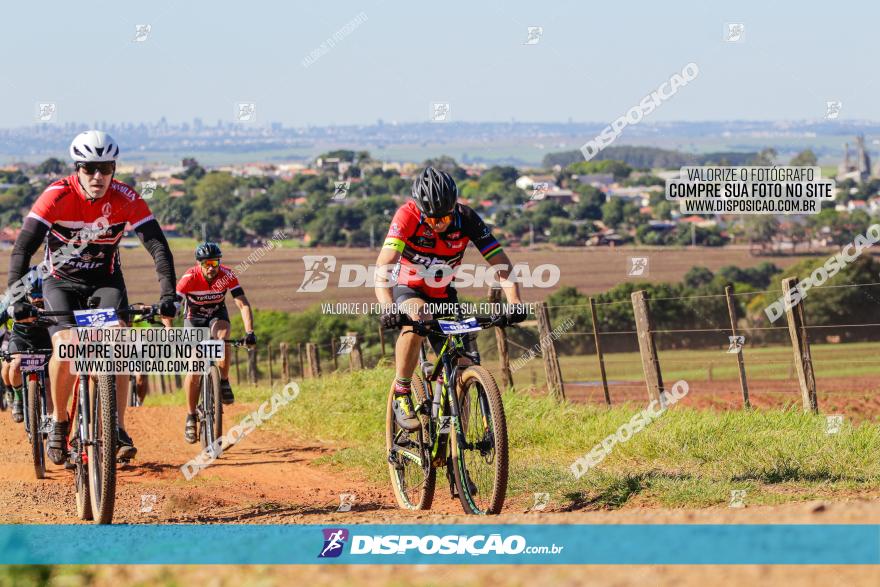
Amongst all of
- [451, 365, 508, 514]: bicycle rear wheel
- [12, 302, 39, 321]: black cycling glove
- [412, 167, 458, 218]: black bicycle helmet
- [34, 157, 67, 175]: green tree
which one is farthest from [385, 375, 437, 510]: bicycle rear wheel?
[34, 157, 67, 175]: green tree

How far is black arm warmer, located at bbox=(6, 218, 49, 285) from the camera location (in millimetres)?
8086

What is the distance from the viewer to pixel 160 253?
27.3ft

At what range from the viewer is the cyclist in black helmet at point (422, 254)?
7.81 m

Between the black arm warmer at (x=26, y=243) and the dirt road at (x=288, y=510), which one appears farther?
the black arm warmer at (x=26, y=243)

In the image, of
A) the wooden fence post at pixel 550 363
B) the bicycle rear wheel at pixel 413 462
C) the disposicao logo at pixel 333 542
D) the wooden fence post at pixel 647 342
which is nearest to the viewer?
the disposicao logo at pixel 333 542

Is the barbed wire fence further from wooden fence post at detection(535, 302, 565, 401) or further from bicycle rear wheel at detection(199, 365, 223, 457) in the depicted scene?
bicycle rear wheel at detection(199, 365, 223, 457)

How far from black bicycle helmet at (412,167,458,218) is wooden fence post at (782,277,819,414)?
5518 mm

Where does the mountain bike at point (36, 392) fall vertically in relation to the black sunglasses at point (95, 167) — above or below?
below

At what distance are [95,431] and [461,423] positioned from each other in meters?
2.44

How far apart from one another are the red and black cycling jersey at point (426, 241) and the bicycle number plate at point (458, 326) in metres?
0.45

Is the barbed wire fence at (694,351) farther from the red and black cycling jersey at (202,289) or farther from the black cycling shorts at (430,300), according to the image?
the black cycling shorts at (430,300)

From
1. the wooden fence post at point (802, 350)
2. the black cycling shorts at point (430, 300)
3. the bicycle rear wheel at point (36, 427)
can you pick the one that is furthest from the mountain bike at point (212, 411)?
the wooden fence post at point (802, 350)

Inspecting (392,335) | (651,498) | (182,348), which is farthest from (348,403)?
(392,335)

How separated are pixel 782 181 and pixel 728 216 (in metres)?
122
